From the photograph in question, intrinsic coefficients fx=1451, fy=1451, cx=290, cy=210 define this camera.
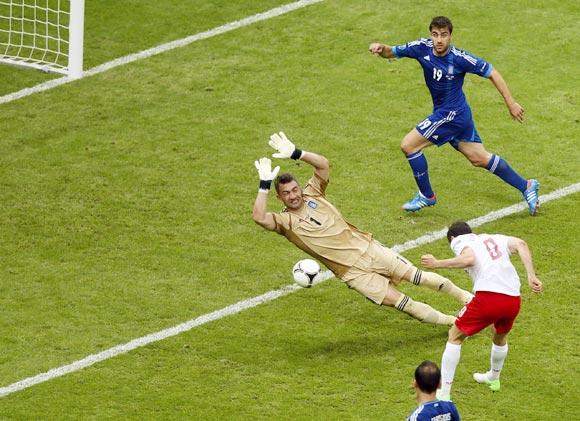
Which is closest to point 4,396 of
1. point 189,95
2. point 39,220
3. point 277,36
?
point 39,220

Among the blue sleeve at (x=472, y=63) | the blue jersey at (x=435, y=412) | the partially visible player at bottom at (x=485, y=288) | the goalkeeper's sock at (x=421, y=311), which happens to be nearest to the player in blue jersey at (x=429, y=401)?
the blue jersey at (x=435, y=412)

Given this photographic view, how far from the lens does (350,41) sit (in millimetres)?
20500

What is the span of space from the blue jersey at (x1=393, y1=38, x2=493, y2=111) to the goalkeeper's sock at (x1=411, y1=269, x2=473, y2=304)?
255cm

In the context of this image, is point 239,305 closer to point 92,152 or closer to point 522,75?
point 92,152

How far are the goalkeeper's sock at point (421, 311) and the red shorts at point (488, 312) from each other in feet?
4.42

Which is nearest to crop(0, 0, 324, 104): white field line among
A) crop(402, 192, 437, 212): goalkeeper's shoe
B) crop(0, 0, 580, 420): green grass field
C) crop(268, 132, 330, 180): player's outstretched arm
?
crop(0, 0, 580, 420): green grass field

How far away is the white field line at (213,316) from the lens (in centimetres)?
1367

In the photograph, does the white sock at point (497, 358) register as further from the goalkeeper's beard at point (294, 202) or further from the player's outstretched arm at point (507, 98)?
the player's outstretched arm at point (507, 98)

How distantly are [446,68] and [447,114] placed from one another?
0.52 metres

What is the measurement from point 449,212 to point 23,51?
6.94 metres

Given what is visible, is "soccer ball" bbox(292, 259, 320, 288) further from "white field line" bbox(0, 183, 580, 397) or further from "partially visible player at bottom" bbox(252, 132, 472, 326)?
"white field line" bbox(0, 183, 580, 397)

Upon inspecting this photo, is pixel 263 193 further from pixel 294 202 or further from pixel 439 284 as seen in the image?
pixel 439 284

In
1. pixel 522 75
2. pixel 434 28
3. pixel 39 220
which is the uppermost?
pixel 434 28

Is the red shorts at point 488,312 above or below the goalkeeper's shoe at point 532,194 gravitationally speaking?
above
